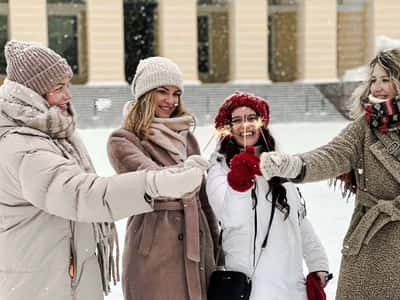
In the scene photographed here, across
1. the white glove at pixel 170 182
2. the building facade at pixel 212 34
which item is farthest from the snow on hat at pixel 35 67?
the building facade at pixel 212 34

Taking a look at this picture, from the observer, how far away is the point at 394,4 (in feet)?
101

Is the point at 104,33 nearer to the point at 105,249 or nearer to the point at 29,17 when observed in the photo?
the point at 29,17

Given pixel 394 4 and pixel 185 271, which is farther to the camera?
pixel 394 4

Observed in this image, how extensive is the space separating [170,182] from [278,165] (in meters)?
0.70

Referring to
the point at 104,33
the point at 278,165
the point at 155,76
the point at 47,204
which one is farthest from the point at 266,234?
the point at 104,33

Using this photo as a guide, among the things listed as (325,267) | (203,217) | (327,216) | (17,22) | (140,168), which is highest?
(17,22)

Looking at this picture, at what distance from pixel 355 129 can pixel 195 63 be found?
2532 cm

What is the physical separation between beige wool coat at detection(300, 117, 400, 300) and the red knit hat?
61 centimetres

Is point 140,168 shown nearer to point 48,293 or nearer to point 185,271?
point 185,271

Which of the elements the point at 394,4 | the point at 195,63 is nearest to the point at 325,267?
the point at 195,63

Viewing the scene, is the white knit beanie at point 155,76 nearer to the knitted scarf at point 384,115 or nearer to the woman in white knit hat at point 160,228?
the woman in white knit hat at point 160,228

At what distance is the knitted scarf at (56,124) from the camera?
3436mm

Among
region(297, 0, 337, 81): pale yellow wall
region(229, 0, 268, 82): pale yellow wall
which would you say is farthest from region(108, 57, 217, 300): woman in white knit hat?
region(297, 0, 337, 81): pale yellow wall

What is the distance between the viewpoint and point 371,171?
3.88m
